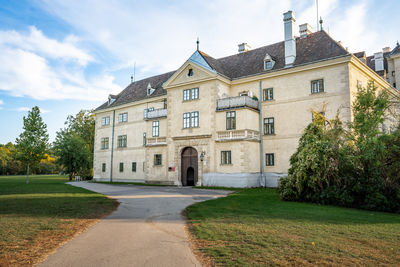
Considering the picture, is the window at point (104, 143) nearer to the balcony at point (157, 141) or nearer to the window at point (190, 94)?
the balcony at point (157, 141)

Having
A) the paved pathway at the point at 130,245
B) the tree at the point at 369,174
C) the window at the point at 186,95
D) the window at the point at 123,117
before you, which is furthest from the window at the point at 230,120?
the window at the point at 123,117

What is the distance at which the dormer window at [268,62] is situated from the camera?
2773 centimetres

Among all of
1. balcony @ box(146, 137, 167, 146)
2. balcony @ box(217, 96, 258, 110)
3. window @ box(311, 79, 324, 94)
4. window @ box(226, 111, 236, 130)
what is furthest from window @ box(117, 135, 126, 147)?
window @ box(311, 79, 324, 94)

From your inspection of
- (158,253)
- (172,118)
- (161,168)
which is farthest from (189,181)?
(158,253)

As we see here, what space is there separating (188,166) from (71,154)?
944 inches

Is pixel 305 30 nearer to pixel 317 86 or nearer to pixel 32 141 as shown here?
pixel 317 86

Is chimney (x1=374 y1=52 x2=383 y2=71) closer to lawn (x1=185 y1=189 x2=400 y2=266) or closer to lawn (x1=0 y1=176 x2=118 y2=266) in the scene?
lawn (x1=185 y1=189 x2=400 y2=266)

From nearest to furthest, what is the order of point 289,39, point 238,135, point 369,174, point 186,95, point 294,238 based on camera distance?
point 294,238 < point 369,174 < point 238,135 < point 289,39 < point 186,95

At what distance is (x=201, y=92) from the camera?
94.1ft

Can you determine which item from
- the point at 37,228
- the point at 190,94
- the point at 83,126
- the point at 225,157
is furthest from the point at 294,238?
the point at 83,126

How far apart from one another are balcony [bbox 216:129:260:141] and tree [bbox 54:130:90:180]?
27281 mm

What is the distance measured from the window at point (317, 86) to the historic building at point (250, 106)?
0.27ft

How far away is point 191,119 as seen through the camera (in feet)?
95.3

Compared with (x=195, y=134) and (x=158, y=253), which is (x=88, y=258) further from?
(x=195, y=134)
